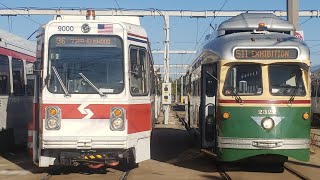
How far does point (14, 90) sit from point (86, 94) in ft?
16.8

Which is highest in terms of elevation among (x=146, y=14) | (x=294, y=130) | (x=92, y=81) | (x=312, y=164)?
(x=146, y=14)

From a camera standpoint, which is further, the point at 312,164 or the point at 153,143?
the point at 153,143

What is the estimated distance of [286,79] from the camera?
36.9ft

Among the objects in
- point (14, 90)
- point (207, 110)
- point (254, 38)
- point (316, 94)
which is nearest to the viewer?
point (254, 38)

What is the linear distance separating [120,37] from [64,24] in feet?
3.79

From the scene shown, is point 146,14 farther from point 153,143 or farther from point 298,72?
point 298,72

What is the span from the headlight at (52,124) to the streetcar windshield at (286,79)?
4.48 meters

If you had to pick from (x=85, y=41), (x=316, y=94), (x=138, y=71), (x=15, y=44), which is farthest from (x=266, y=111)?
(x=316, y=94)

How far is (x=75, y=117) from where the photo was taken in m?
10.5

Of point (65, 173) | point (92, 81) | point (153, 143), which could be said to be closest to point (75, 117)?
point (92, 81)

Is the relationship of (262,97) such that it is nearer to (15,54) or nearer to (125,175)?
(125,175)

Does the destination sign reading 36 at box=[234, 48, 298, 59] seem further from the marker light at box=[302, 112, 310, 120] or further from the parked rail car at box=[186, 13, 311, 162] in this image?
the marker light at box=[302, 112, 310, 120]

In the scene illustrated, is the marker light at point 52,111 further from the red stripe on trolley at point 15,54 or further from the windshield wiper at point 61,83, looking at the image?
the red stripe on trolley at point 15,54

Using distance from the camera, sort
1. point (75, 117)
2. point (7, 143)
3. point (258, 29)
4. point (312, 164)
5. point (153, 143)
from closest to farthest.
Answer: point (75, 117) < point (258, 29) < point (312, 164) < point (7, 143) < point (153, 143)
